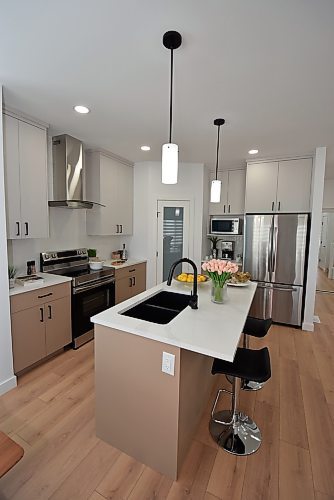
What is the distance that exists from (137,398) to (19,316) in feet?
5.03

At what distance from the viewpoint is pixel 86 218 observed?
3949mm

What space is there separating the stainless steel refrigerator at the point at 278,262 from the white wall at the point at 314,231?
85 mm

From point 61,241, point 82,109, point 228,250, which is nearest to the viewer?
point 82,109

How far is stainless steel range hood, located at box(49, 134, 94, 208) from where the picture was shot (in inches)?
126

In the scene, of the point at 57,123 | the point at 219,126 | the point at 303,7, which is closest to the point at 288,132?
the point at 219,126

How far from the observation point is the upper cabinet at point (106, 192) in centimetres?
385

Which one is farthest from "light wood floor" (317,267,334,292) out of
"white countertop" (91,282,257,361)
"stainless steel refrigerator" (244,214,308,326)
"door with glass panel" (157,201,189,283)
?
"white countertop" (91,282,257,361)

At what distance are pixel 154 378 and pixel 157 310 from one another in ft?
2.04

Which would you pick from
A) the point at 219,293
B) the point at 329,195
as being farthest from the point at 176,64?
the point at 329,195

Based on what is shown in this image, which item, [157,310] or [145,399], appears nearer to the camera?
[145,399]

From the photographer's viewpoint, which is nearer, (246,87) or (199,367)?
(199,367)

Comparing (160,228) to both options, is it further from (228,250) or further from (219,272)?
(219,272)

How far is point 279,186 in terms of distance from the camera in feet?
13.0

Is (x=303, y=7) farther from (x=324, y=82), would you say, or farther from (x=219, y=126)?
(x=219, y=126)
